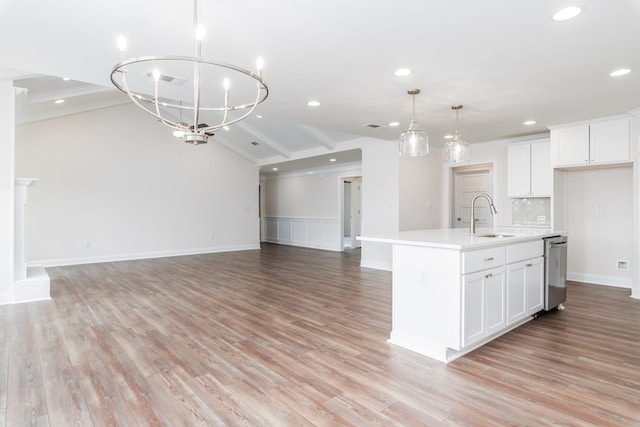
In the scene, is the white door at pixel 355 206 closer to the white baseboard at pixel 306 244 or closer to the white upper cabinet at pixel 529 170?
the white baseboard at pixel 306 244

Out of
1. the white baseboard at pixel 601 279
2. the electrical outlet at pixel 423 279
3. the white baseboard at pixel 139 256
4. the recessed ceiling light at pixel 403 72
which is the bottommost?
the white baseboard at pixel 601 279

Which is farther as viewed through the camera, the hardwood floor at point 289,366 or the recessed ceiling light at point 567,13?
the recessed ceiling light at point 567,13

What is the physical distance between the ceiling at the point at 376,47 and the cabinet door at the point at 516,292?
1.81m

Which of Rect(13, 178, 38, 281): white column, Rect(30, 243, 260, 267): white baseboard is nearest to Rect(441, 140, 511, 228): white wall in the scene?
Rect(30, 243, 260, 267): white baseboard

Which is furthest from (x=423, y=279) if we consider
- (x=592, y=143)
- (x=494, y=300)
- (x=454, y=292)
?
(x=592, y=143)

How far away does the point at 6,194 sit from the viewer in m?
4.35

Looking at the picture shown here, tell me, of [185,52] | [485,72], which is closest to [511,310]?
[485,72]

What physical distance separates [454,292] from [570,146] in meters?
3.92

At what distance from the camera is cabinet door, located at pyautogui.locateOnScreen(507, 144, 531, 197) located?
591cm

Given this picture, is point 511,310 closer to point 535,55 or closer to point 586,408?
point 586,408

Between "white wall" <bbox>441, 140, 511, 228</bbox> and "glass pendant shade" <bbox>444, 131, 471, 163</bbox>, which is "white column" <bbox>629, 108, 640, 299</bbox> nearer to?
"white wall" <bbox>441, 140, 511, 228</bbox>

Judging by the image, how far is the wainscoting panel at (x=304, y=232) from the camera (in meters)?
9.92

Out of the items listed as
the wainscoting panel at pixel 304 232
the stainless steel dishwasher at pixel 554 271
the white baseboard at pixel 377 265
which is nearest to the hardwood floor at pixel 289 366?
the stainless steel dishwasher at pixel 554 271

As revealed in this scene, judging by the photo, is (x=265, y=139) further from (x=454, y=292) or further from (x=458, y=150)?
(x=454, y=292)
